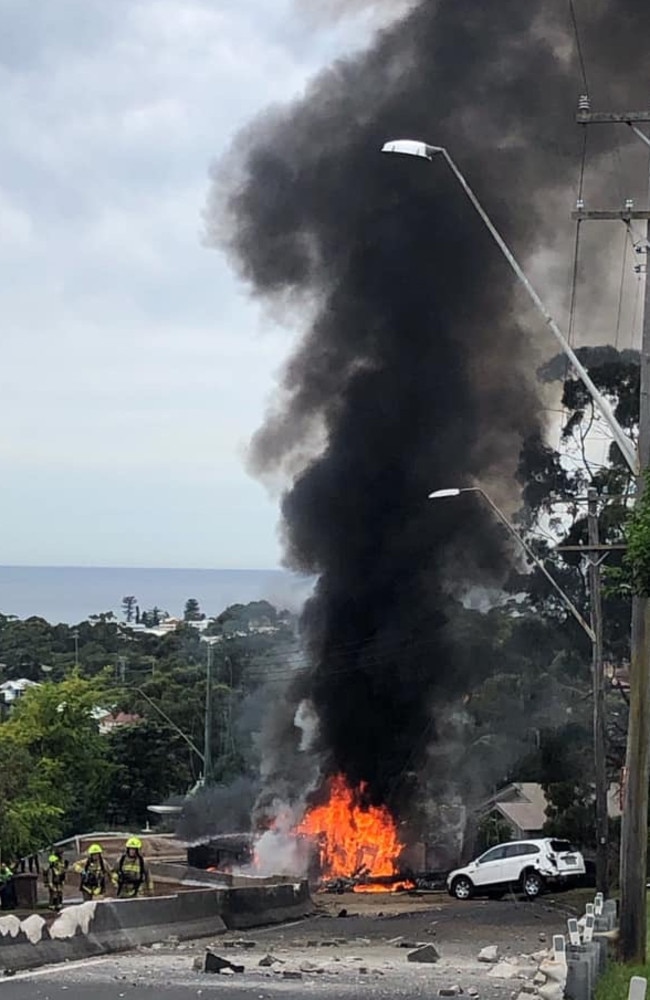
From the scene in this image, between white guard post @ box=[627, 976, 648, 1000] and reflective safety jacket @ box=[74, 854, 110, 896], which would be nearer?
white guard post @ box=[627, 976, 648, 1000]

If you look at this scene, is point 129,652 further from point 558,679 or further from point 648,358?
point 648,358

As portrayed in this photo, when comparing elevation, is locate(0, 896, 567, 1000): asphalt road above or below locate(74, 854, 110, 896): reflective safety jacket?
below

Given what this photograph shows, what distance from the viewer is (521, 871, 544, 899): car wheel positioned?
3061cm

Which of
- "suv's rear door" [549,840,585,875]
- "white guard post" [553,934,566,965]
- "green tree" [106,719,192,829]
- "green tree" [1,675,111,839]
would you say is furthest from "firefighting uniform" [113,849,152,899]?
"green tree" [106,719,192,829]

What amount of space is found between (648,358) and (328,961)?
290 inches

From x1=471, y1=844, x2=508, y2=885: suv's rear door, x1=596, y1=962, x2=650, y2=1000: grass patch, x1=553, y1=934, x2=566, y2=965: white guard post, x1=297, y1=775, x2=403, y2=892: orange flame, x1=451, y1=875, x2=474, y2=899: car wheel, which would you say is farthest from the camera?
x1=297, y1=775, x2=403, y2=892: orange flame

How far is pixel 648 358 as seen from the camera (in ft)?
48.2

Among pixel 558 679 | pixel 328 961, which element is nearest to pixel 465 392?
pixel 558 679

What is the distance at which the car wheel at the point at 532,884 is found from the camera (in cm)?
3061

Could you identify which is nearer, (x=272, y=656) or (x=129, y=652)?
(x=272, y=656)

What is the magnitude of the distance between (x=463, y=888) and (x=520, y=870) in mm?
1367

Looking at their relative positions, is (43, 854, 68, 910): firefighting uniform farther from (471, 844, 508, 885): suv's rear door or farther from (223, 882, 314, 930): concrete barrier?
(471, 844, 508, 885): suv's rear door

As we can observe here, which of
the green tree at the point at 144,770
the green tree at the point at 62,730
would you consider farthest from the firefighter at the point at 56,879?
the green tree at the point at 144,770

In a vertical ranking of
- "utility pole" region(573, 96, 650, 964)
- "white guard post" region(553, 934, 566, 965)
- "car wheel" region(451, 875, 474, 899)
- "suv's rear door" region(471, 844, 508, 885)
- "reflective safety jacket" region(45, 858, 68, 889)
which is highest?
"utility pole" region(573, 96, 650, 964)
